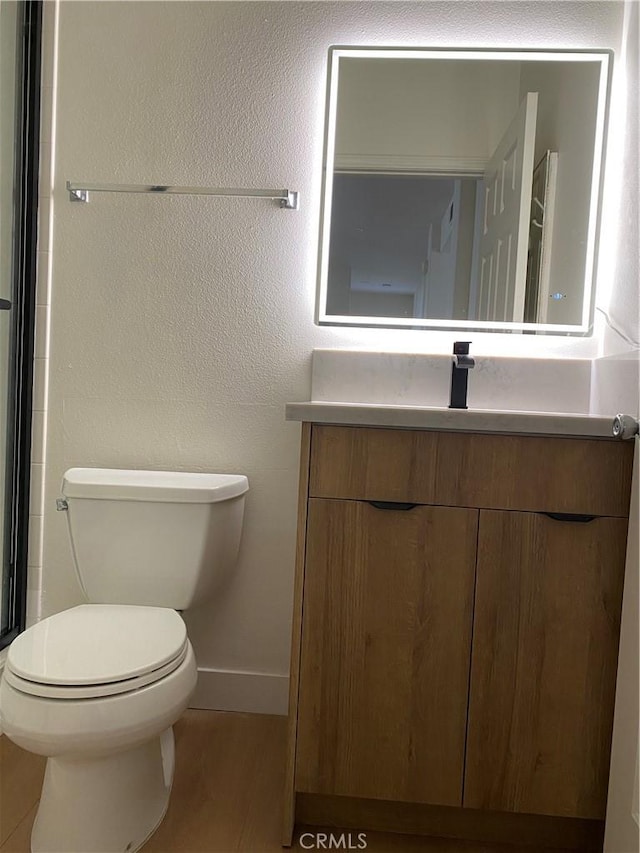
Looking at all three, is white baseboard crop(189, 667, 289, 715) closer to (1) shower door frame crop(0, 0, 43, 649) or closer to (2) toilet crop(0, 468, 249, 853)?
(2) toilet crop(0, 468, 249, 853)

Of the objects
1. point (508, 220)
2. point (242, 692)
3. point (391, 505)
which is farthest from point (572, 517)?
point (242, 692)

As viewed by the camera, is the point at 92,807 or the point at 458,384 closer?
the point at 92,807

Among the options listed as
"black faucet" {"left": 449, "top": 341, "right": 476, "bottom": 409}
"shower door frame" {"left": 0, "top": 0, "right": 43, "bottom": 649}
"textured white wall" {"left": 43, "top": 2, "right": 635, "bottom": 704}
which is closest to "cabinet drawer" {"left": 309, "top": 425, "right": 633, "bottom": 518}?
"black faucet" {"left": 449, "top": 341, "right": 476, "bottom": 409}

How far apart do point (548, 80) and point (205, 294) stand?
3.57 ft

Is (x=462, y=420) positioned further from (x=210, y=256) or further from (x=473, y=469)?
(x=210, y=256)

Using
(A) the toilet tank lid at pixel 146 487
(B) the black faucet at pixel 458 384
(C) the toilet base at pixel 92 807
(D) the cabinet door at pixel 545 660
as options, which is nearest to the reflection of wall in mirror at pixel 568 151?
(B) the black faucet at pixel 458 384

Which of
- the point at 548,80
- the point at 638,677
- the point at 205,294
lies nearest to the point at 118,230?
the point at 205,294

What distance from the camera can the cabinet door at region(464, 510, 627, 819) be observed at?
1297 millimetres

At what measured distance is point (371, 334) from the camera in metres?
1.86

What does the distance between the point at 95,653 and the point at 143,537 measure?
39 cm

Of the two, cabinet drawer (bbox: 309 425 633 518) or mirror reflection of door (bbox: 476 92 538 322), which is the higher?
mirror reflection of door (bbox: 476 92 538 322)

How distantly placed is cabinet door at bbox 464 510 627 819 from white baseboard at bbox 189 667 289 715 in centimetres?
73

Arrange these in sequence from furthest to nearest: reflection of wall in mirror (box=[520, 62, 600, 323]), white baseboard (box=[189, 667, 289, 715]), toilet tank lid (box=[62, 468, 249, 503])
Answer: white baseboard (box=[189, 667, 289, 715]) < reflection of wall in mirror (box=[520, 62, 600, 323]) < toilet tank lid (box=[62, 468, 249, 503])

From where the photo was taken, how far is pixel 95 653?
4.14 ft
